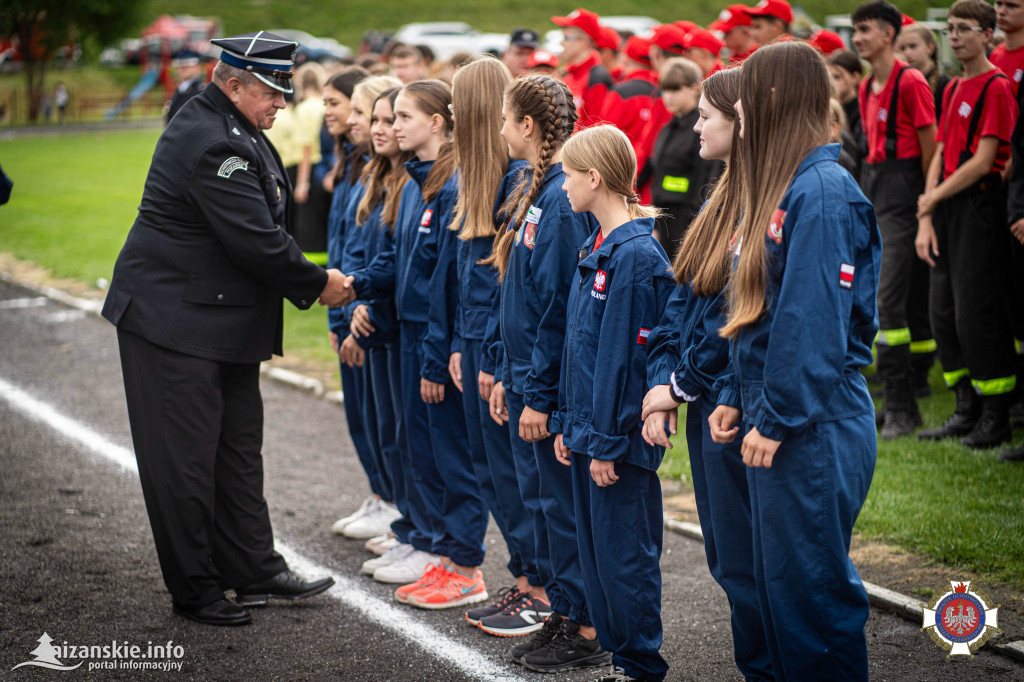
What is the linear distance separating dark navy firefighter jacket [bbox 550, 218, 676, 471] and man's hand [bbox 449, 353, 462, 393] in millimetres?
1008

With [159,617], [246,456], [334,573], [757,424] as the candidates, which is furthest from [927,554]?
[159,617]

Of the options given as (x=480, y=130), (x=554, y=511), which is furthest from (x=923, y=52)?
(x=554, y=511)

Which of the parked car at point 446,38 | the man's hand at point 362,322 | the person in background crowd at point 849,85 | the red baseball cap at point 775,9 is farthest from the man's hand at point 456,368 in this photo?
the parked car at point 446,38

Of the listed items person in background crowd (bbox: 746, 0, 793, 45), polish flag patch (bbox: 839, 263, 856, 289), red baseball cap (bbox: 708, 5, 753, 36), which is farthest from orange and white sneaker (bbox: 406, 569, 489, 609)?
red baseball cap (bbox: 708, 5, 753, 36)

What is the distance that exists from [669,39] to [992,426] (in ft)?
16.4

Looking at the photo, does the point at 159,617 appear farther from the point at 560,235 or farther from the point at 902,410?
the point at 902,410

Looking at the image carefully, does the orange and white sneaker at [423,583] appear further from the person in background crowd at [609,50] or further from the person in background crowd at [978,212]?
the person in background crowd at [609,50]

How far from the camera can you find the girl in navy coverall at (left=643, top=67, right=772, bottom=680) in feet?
10.8

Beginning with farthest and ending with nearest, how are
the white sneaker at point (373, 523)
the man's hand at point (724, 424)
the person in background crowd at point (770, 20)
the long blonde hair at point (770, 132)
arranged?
1. the person in background crowd at point (770, 20)
2. the white sneaker at point (373, 523)
3. the man's hand at point (724, 424)
4. the long blonde hair at point (770, 132)

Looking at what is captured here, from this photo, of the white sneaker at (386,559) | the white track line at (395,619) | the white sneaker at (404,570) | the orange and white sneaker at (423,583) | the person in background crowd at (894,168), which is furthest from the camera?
the person in background crowd at (894,168)

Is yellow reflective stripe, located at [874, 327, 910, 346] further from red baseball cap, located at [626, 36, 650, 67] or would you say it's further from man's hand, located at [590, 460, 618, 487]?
red baseball cap, located at [626, 36, 650, 67]

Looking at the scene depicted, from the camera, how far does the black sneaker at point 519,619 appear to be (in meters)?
4.46

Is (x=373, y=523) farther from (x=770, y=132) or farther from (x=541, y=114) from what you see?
(x=770, y=132)

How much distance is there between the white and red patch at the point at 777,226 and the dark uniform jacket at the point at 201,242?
2.53 meters
